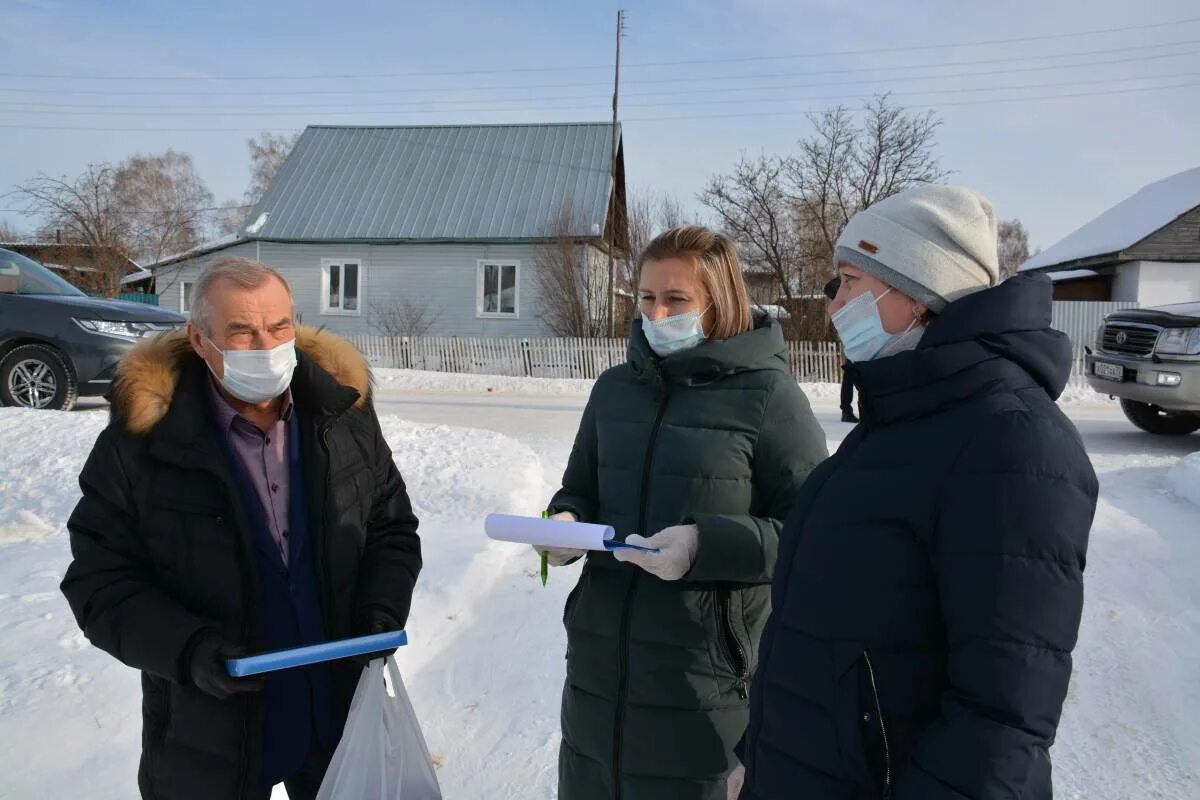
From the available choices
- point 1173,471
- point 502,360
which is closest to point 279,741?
point 1173,471

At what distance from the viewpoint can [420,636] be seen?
4457 mm

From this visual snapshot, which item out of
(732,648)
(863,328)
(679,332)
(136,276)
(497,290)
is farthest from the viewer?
(136,276)

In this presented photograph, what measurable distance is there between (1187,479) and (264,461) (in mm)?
7882

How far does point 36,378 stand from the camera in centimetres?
929

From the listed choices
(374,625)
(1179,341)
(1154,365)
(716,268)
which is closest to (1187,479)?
(1154,365)

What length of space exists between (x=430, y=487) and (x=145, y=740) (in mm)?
4406

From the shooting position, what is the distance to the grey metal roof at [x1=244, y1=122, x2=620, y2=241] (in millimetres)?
25625

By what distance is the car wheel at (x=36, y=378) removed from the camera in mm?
9195

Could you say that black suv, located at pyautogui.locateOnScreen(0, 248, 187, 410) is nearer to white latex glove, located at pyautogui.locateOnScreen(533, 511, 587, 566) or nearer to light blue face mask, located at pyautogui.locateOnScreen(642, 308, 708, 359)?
white latex glove, located at pyautogui.locateOnScreen(533, 511, 587, 566)

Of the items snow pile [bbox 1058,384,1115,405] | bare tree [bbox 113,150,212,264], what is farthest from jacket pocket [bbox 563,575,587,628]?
bare tree [bbox 113,150,212,264]

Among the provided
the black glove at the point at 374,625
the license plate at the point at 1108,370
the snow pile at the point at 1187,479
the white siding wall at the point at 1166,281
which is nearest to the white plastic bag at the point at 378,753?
the black glove at the point at 374,625

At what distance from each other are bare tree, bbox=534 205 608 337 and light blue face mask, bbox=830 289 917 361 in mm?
22679

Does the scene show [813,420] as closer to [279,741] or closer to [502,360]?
[279,741]

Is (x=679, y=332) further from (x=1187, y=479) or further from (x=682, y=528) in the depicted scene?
(x=1187, y=479)
